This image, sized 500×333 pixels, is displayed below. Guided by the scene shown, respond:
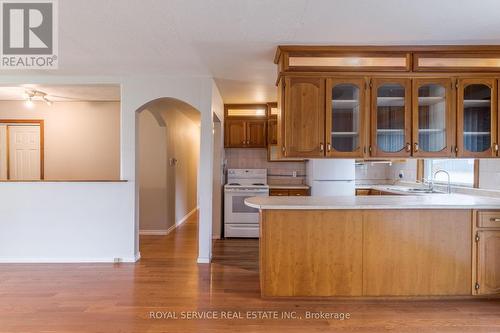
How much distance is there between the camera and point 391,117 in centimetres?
285

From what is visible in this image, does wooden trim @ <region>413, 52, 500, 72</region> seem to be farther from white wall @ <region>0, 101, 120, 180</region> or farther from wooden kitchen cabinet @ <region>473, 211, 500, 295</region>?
white wall @ <region>0, 101, 120, 180</region>

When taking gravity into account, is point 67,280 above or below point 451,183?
below

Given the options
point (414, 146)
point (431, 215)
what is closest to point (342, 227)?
point (431, 215)

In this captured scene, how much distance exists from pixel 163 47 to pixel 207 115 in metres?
1.06

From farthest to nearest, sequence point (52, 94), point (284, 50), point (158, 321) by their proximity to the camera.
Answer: point (52, 94)
point (284, 50)
point (158, 321)

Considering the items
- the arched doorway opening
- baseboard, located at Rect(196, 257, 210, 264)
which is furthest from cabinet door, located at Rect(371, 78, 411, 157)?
the arched doorway opening

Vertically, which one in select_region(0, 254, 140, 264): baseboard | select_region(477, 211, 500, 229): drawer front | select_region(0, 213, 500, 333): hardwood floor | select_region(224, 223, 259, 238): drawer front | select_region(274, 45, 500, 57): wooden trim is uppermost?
select_region(274, 45, 500, 57): wooden trim

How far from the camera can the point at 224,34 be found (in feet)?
8.13

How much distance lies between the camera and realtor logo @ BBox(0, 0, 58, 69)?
2.14 meters

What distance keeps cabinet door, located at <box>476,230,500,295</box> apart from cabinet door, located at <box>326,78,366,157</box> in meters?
1.29

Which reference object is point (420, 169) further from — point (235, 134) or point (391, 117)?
point (235, 134)

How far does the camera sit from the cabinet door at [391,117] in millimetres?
2811

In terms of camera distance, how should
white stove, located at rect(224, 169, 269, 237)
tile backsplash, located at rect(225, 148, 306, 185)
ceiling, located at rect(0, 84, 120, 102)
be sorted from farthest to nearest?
1. tile backsplash, located at rect(225, 148, 306, 185)
2. white stove, located at rect(224, 169, 269, 237)
3. ceiling, located at rect(0, 84, 120, 102)

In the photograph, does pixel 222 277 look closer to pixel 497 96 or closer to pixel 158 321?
pixel 158 321
